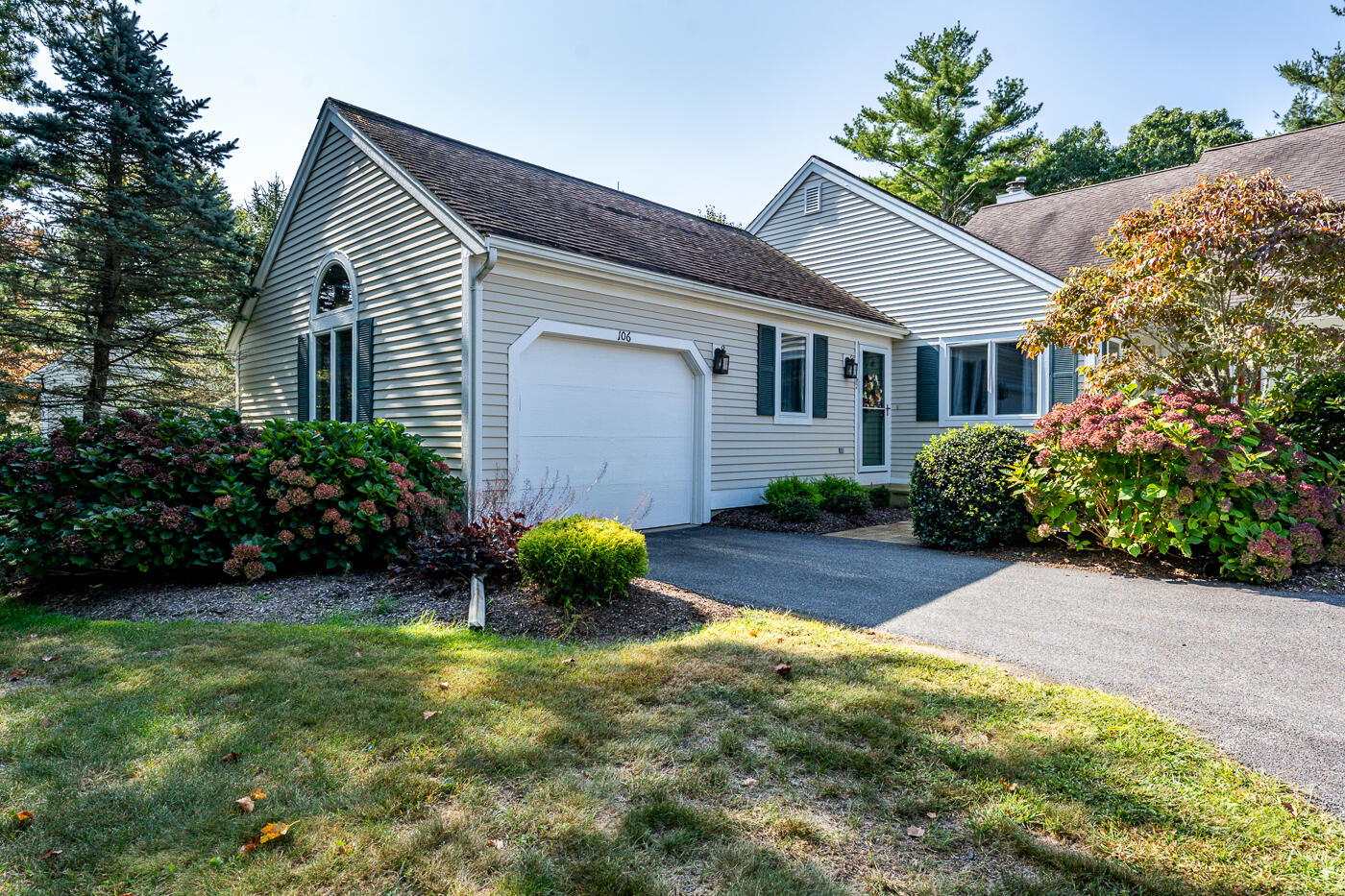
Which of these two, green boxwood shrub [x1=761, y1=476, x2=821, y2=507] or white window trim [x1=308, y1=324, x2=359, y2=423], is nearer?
white window trim [x1=308, y1=324, x2=359, y2=423]

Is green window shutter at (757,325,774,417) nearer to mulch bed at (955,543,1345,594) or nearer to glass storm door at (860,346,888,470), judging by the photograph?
glass storm door at (860,346,888,470)

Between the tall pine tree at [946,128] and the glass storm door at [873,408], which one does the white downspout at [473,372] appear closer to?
the glass storm door at [873,408]

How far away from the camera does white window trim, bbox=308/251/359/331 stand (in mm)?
9023

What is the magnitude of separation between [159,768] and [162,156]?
521 inches

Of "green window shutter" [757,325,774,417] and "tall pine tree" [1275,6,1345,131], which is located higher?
"tall pine tree" [1275,6,1345,131]

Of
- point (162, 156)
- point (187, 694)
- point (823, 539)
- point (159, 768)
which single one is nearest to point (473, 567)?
point (187, 694)

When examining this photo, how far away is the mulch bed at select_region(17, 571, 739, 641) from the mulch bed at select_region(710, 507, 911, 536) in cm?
371

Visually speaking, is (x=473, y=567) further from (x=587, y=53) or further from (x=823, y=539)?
(x=587, y=53)

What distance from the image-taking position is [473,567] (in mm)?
5168

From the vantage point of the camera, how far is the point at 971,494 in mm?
7371

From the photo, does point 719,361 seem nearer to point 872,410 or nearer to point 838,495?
point 838,495

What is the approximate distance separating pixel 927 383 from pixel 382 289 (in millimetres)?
8874

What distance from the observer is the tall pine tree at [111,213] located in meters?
11.0

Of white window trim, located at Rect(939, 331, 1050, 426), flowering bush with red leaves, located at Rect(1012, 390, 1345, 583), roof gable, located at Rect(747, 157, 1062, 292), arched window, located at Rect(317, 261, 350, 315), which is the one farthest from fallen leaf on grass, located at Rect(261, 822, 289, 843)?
roof gable, located at Rect(747, 157, 1062, 292)
